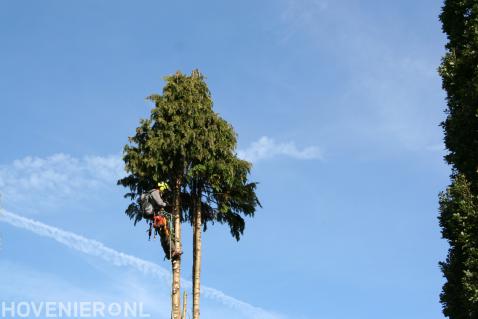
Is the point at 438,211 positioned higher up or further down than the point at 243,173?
further down

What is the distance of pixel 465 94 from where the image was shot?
711 inches

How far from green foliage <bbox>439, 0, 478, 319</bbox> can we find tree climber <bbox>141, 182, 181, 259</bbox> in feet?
28.6

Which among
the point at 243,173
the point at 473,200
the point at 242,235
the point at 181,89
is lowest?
the point at 473,200

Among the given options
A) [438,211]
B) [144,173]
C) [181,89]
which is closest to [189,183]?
[144,173]

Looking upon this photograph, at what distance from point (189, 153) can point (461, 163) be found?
948 cm

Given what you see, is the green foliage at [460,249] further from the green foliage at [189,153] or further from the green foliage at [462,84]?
the green foliage at [189,153]

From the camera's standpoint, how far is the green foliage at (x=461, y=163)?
16828 millimetres

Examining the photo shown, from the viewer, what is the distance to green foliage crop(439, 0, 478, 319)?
55.2 ft

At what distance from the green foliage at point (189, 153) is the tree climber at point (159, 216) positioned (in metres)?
1.35

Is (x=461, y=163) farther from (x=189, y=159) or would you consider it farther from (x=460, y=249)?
(x=189, y=159)

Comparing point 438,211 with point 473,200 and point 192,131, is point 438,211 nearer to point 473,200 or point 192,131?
point 473,200

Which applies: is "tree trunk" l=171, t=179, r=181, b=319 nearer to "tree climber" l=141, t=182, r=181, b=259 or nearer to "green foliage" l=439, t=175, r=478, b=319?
"tree climber" l=141, t=182, r=181, b=259

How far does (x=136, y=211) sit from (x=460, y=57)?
1283 centimetres

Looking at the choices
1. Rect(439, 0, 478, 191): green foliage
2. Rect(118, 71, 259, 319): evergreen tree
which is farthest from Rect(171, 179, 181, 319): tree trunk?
Rect(439, 0, 478, 191): green foliage
